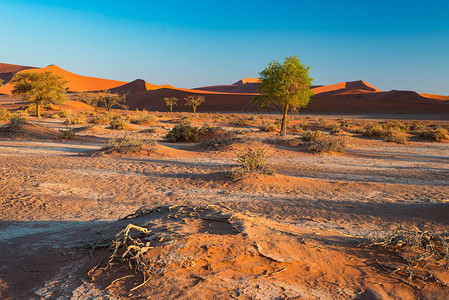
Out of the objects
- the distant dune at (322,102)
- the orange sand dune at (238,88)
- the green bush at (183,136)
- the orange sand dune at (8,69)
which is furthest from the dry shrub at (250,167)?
the orange sand dune at (8,69)

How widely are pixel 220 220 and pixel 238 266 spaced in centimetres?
91

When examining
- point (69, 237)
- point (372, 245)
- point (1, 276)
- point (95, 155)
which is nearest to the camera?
point (1, 276)

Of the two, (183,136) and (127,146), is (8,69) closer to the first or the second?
(183,136)

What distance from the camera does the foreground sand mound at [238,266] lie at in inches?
113

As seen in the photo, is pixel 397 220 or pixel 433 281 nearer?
pixel 433 281

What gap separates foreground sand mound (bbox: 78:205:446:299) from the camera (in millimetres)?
2869

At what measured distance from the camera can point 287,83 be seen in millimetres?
18922

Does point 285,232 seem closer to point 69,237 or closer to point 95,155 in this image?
point 69,237

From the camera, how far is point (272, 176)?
9.36 metres

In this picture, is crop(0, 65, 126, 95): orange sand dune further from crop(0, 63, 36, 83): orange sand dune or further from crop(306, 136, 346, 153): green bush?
crop(306, 136, 346, 153): green bush

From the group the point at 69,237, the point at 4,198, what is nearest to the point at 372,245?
the point at 69,237

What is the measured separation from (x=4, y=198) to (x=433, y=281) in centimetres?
810

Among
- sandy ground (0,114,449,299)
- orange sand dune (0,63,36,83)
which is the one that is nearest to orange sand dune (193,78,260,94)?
orange sand dune (0,63,36,83)

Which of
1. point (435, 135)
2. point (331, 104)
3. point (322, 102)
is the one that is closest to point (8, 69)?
point (322, 102)
